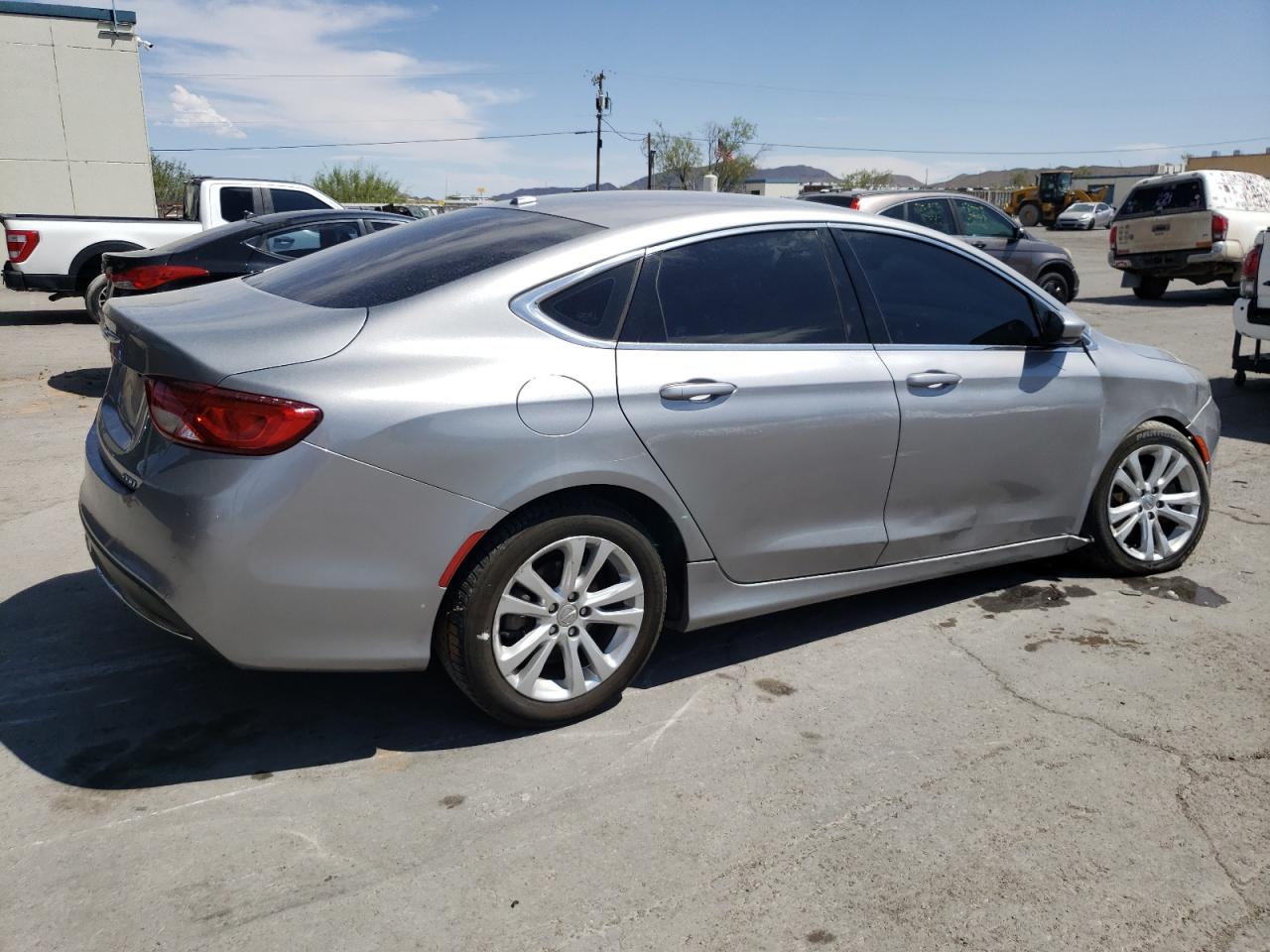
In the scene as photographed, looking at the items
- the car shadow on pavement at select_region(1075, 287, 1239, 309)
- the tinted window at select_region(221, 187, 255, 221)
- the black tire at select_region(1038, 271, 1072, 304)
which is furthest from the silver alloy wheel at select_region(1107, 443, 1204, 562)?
the car shadow on pavement at select_region(1075, 287, 1239, 309)

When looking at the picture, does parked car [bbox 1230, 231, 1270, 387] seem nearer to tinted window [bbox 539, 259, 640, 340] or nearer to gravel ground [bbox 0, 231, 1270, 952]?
gravel ground [bbox 0, 231, 1270, 952]

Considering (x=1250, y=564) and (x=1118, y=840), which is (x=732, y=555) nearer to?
(x=1118, y=840)

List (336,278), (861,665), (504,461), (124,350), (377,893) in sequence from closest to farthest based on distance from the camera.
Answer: (377,893) < (504,461) < (124,350) < (336,278) < (861,665)

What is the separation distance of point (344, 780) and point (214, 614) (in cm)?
64

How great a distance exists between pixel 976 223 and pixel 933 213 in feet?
4.14

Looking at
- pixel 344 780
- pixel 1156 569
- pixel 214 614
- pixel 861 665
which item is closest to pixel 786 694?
pixel 861 665

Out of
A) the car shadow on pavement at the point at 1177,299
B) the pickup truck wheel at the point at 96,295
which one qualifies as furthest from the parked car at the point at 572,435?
the car shadow on pavement at the point at 1177,299

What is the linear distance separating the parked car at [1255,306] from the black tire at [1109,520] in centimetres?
439

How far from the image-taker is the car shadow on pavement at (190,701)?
3.26 metres

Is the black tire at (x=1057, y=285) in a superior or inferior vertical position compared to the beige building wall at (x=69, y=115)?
inferior

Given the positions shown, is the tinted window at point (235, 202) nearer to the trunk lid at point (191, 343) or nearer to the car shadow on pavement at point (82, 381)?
the car shadow on pavement at point (82, 381)

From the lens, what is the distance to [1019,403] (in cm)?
434

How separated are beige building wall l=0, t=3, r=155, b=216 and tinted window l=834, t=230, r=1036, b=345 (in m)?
25.3

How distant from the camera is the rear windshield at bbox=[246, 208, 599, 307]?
343cm
